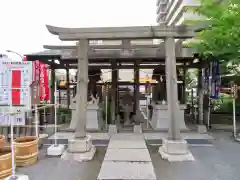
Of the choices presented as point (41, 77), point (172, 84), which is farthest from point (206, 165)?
point (41, 77)

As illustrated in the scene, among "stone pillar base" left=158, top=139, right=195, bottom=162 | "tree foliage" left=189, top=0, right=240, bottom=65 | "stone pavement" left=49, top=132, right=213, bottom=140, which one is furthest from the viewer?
"stone pavement" left=49, top=132, right=213, bottom=140

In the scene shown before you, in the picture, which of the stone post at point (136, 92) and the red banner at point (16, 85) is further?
the stone post at point (136, 92)

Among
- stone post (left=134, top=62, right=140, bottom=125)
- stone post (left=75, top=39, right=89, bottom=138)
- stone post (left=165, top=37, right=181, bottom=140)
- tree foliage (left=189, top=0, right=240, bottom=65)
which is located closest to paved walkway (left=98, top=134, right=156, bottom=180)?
stone post (left=165, top=37, right=181, bottom=140)

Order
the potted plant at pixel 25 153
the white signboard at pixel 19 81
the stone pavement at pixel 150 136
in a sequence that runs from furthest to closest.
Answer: the stone pavement at pixel 150 136, the white signboard at pixel 19 81, the potted plant at pixel 25 153

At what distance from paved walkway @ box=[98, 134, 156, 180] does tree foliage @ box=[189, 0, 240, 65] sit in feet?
13.6

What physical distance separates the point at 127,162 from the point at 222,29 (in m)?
5.40

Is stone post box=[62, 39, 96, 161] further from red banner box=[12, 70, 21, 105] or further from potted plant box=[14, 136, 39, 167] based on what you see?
red banner box=[12, 70, 21, 105]

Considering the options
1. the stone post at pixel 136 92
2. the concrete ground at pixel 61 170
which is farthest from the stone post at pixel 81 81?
the stone post at pixel 136 92

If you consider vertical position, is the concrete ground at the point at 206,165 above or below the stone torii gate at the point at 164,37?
below

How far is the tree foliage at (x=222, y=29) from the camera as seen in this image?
732 centimetres

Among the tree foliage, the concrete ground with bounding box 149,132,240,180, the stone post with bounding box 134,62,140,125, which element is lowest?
the concrete ground with bounding box 149,132,240,180

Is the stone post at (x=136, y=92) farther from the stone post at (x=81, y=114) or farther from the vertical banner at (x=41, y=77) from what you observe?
the vertical banner at (x=41, y=77)

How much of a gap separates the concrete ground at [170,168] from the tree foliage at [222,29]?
136 inches

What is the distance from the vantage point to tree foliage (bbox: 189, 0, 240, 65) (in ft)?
24.0
